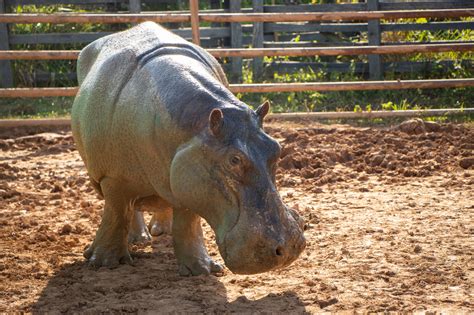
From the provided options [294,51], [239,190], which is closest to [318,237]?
[239,190]

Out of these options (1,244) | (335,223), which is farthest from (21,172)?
(335,223)

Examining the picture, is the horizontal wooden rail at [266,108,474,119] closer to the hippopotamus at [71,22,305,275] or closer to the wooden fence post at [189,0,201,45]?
the wooden fence post at [189,0,201,45]

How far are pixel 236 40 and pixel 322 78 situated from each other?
1.30 m

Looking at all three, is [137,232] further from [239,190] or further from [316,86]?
[316,86]

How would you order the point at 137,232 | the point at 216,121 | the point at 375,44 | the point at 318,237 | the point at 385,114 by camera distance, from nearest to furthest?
the point at 216,121 → the point at 318,237 → the point at 137,232 → the point at 385,114 → the point at 375,44

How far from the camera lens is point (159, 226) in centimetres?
603

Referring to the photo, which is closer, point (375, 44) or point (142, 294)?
point (142, 294)

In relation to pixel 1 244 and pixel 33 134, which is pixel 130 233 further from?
pixel 33 134

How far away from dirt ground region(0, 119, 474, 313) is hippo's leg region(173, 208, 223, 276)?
76mm

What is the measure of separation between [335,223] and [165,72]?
1.76m

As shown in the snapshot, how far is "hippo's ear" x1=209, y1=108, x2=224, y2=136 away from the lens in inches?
168

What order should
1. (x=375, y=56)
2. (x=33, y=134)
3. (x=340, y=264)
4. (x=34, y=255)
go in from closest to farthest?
(x=340, y=264) → (x=34, y=255) → (x=33, y=134) → (x=375, y=56)

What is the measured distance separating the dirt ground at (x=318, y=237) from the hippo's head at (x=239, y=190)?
0.36m

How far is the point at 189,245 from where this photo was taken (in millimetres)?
4887
